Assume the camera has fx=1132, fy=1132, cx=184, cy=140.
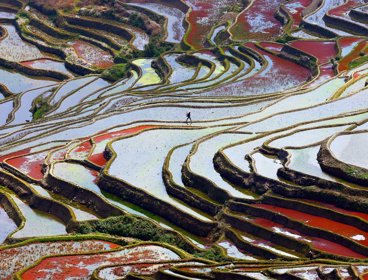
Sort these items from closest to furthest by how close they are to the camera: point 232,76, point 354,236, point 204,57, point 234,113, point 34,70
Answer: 1. point 354,236
2. point 234,113
3. point 232,76
4. point 204,57
5. point 34,70

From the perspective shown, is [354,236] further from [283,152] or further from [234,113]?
[234,113]

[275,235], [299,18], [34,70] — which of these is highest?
[275,235]

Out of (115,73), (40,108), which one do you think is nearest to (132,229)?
(40,108)

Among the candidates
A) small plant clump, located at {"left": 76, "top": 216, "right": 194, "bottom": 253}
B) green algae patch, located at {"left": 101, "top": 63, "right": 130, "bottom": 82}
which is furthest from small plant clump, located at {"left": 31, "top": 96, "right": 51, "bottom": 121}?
small plant clump, located at {"left": 76, "top": 216, "right": 194, "bottom": 253}

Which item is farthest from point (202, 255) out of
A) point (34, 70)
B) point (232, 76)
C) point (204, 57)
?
point (34, 70)

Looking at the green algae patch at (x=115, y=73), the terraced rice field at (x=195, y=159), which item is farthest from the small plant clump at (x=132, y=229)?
the green algae patch at (x=115, y=73)

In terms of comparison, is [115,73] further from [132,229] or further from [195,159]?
[132,229]

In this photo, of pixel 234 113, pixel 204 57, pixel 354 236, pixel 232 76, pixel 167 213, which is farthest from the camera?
pixel 204 57
